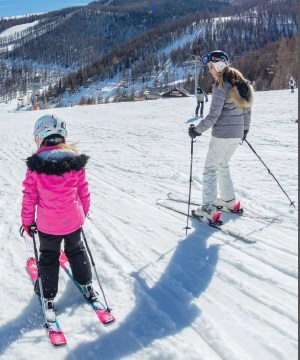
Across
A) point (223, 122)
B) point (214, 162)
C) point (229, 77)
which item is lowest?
point (214, 162)

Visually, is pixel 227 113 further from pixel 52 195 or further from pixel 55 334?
pixel 55 334

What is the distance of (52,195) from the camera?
2.79 m

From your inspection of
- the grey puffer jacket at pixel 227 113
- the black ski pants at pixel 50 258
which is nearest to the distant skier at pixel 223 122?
the grey puffer jacket at pixel 227 113

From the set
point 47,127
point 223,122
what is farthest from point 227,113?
point 47,127

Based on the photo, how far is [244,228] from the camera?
171 inches

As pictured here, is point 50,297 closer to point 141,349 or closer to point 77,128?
point 141,349

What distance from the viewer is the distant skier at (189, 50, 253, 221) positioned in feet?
13.4

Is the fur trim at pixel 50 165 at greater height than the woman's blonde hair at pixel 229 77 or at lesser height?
lesser

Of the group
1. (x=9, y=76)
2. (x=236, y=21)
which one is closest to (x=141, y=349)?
(x=236, y=21)

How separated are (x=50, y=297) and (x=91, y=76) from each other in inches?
5961

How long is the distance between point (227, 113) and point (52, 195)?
93.4 inches

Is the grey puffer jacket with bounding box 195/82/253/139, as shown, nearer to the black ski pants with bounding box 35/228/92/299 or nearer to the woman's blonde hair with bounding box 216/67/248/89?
the woman's blonde hair with bounding box 216/67/248/89

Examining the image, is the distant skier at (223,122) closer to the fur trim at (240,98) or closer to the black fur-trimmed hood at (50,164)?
the fur trim at (240,98)

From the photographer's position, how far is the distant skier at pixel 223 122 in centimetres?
409
